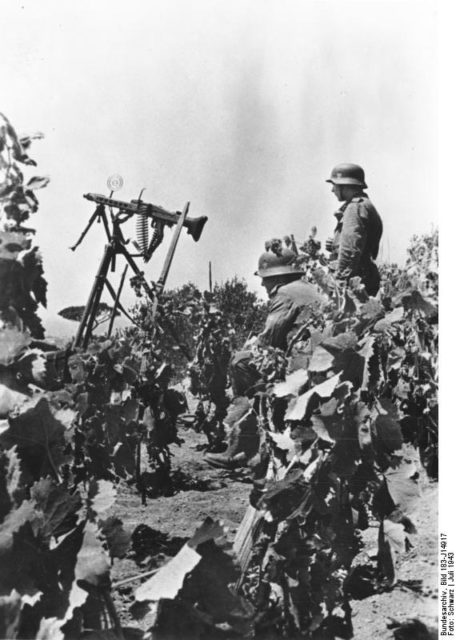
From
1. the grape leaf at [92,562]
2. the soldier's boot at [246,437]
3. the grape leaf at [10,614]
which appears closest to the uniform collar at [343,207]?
the soldier's boot at [246,437]

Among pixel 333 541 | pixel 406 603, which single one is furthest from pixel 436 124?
pixel 406 603

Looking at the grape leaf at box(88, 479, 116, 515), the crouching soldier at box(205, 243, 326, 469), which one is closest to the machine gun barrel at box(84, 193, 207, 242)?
the crouching soldier at box(205, 243, 326, 469)

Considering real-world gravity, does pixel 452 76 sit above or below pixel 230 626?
above

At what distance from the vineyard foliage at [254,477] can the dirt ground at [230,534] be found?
0.19 meters

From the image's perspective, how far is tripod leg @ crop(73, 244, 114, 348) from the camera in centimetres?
456

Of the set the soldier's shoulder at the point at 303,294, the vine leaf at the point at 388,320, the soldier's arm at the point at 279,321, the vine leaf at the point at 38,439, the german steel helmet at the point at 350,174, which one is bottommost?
the vine leaf at the point at 38,439

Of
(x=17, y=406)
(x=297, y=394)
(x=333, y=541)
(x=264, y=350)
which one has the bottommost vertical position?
(x=333, y=541)

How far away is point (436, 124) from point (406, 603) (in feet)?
7.33

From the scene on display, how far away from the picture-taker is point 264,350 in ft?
10.1

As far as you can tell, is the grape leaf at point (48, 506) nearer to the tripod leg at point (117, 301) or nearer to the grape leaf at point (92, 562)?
the grape leaf at point (92, 562)

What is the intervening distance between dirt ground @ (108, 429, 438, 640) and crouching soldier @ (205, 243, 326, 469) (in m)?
0.34

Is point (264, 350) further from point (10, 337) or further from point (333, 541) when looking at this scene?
point (10, 337)

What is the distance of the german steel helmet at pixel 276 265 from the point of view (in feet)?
13.2

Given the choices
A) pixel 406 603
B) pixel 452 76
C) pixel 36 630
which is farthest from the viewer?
pixel 406 603
